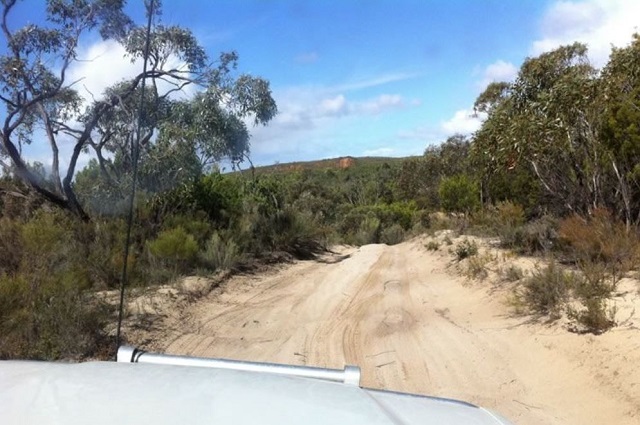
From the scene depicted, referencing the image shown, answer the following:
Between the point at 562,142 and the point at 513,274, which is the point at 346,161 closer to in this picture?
the point at 562,142

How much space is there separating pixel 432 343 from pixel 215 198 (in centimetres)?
1087

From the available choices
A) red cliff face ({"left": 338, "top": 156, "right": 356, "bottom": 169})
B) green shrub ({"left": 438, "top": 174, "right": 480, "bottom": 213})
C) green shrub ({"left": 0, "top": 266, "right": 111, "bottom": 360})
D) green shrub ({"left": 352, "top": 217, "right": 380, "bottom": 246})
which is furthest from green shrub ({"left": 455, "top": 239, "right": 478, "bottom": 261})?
red cliff face ({"left": 338, "top": 156, "right": 356, "bottom": 169})

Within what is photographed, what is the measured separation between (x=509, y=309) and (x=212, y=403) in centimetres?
809

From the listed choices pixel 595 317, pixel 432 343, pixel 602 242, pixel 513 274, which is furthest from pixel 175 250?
pixel 595 317

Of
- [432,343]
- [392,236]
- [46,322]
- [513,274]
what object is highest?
[46,322]

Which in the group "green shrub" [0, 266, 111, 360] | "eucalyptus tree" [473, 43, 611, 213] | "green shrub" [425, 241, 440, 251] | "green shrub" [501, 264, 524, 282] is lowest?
"green shrub" [425, 241, 440, 251]

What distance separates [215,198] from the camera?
59.5 ft

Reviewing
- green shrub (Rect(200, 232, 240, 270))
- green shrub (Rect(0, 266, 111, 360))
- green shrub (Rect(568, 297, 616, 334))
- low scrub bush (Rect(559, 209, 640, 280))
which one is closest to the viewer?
green shrub (Rect(0, 266, 111, 360))

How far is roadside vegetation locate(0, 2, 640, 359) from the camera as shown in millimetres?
8578

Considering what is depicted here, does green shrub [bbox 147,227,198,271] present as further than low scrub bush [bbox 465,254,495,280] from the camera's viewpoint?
Yes

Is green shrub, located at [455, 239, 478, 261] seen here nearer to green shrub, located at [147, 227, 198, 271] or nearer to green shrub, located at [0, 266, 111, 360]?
green shrub, located at [147, 227, 198, 271]

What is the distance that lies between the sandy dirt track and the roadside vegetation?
1.98 ft

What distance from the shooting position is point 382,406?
2.14 meters

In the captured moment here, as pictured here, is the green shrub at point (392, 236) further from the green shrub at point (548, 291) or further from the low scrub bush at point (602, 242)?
the green shrub at point (548, 291)
